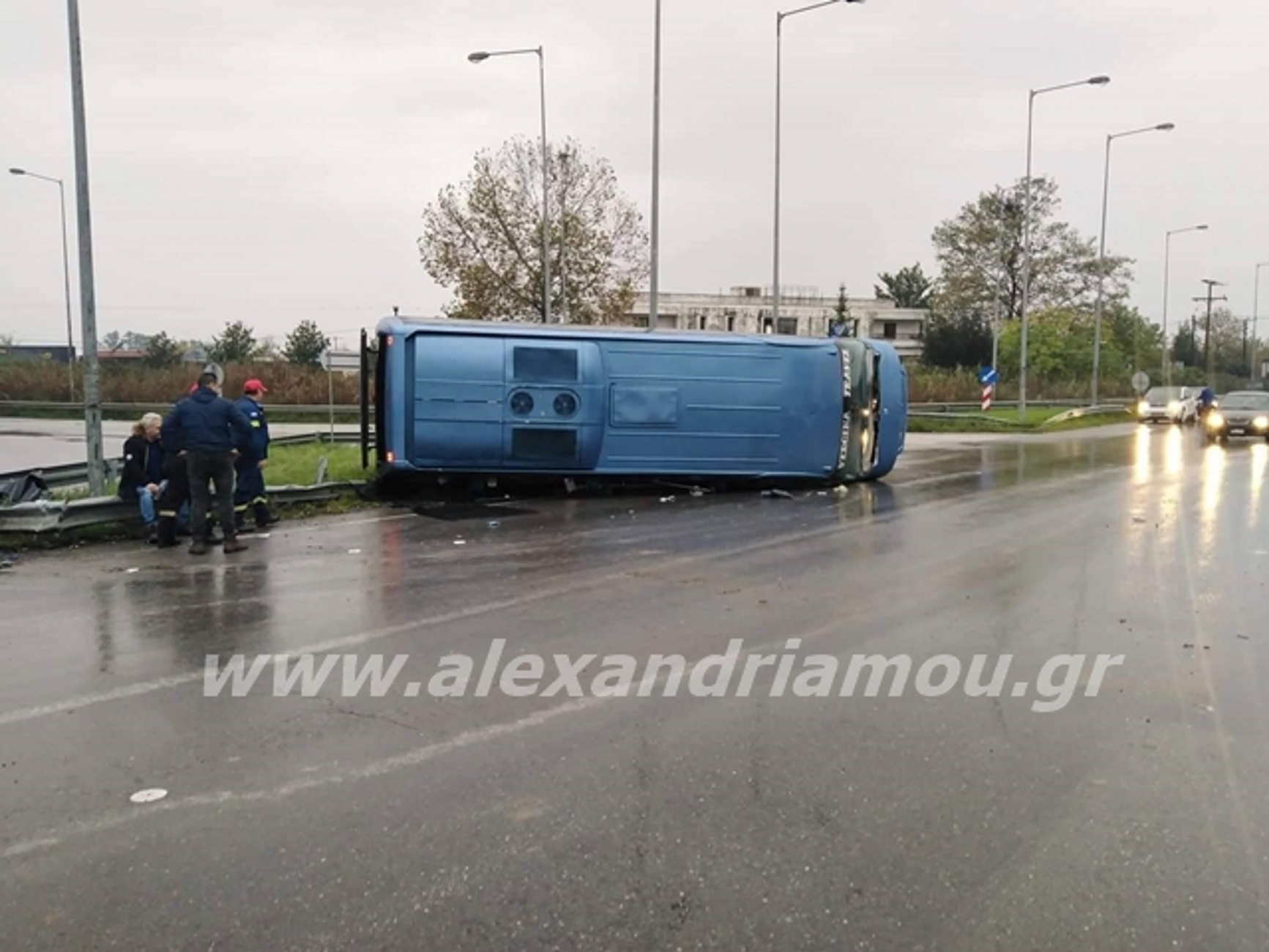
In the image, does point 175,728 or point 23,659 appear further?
point 23,659

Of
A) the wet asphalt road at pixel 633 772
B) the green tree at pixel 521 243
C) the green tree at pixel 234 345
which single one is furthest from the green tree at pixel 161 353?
the wet asphalt road at pixel 633 772

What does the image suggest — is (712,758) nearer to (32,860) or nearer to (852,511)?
(32,860)

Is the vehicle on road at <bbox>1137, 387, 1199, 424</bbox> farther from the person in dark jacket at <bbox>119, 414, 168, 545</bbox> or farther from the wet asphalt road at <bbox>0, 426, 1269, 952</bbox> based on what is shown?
the person in dark jacket at <bbox>119, 414, 168, 545</bbox>

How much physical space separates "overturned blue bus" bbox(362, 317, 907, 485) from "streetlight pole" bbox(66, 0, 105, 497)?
3.43 metres

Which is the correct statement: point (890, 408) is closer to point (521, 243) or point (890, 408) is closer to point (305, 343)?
point (521, 243)

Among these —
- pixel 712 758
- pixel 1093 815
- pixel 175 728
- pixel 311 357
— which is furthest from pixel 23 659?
pixel 311 357

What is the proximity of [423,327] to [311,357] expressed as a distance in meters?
54.0

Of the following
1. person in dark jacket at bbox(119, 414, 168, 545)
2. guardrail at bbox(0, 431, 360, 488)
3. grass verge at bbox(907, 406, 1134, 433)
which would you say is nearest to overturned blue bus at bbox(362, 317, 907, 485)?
guardrail at bbox(0, 431, 360, 488)

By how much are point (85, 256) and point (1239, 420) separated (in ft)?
96.4

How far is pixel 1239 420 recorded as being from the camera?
97.2 feet

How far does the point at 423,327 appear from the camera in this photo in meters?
14.0

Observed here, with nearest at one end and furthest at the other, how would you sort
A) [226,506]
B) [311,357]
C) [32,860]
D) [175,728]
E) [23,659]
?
[32,860]
[175,728]
[23,659]
[226,506]
[311,357]

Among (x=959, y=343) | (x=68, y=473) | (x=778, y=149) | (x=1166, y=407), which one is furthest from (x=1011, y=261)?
(x=68, y=473)

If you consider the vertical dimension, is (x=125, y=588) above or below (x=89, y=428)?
below
